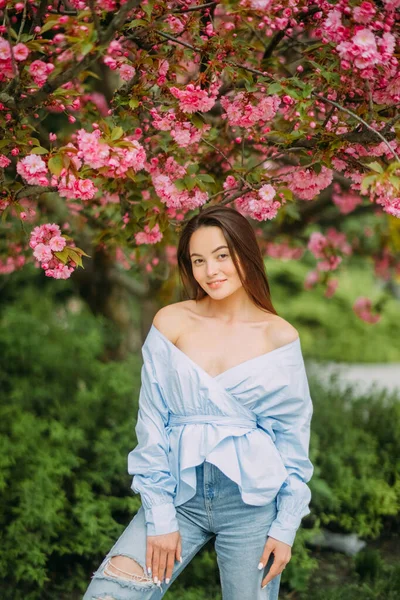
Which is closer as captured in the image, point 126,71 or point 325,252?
point 126,71

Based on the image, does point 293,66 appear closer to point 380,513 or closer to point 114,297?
point 380,513

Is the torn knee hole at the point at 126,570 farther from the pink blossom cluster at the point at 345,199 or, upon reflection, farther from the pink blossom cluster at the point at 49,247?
the pink blossom cluster at the point at 345,199

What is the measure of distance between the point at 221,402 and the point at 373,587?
5.66ft

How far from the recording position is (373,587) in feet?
10.7

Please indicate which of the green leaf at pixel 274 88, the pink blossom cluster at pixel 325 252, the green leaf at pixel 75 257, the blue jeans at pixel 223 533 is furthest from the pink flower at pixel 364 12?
the pink blossom cluster at pixel 325 252

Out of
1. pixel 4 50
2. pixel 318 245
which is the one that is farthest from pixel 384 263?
pixel 4 50

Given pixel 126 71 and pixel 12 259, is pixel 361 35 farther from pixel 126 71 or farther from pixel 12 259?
pixel 12 259

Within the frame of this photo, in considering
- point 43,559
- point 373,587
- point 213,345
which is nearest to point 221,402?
point 213,345

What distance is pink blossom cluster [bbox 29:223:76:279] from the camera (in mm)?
Answer: 2221

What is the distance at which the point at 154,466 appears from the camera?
2072 mm

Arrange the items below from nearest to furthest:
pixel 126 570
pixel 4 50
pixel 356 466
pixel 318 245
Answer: pixel 126 570 < pixel 4 50 < pixel 356 466 < pixel 318 245

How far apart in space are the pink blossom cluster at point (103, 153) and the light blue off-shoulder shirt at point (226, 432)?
22.0 inches

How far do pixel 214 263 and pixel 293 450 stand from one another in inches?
24.6

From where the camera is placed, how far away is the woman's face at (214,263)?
2.18m
